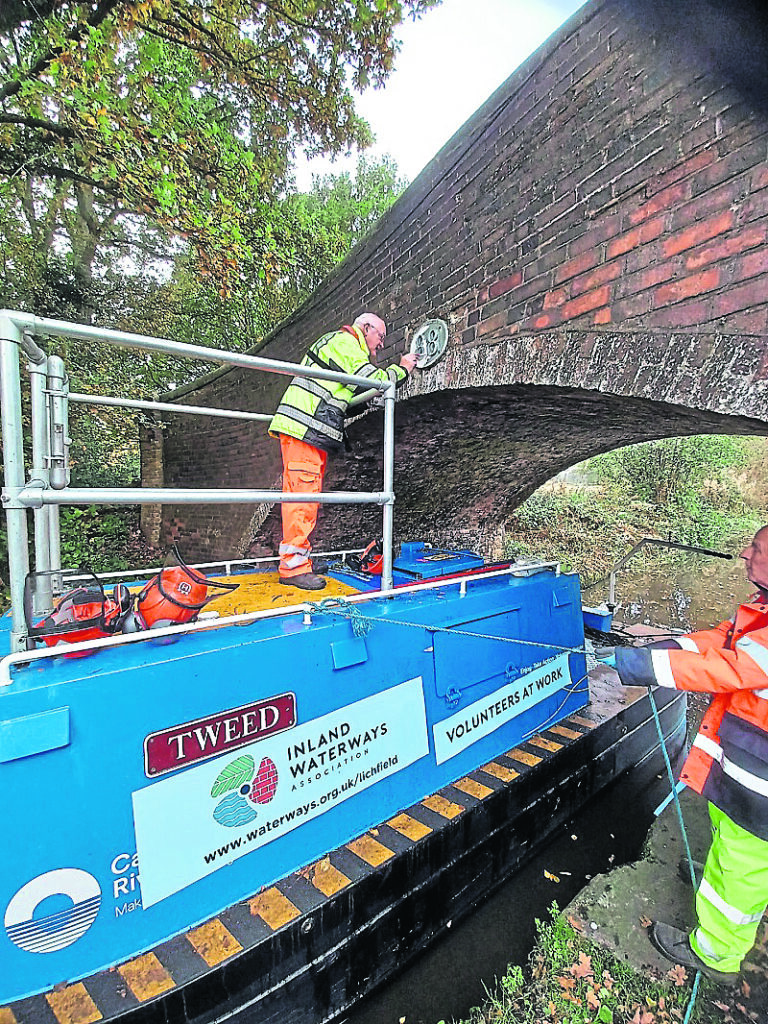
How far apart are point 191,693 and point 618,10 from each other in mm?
3615

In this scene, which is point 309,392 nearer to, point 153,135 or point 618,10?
point 618,10

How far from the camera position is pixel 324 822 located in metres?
1.79

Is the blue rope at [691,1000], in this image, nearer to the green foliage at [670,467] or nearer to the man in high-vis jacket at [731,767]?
the man in high-vis jacket at [731,767]

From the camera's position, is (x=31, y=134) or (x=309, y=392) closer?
(x=309, y=392)

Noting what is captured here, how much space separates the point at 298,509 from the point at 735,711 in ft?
7.49

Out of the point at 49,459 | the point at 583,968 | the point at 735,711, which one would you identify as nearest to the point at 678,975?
the point at 583,968

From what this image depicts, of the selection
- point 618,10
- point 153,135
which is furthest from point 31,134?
point 618,10

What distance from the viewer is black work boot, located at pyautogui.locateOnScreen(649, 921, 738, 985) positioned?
1.89 metres

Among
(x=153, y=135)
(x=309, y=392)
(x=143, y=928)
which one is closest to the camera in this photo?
(x=143, y=928)

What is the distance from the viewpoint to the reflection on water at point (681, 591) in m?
8.52

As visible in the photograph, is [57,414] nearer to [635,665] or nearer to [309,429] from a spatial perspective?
[309,429]

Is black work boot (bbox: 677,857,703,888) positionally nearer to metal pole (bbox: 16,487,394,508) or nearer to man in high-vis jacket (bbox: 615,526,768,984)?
man in high-vis jacket (bbox: 615,526,768,984)

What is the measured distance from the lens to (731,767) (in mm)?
1830

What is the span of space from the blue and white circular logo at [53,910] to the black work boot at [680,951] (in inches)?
88.8
